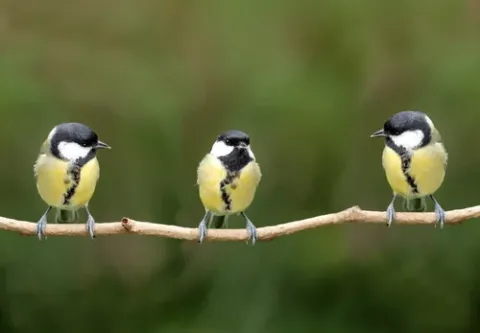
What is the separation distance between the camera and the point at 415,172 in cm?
92

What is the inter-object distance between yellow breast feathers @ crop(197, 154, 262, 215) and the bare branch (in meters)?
0.04

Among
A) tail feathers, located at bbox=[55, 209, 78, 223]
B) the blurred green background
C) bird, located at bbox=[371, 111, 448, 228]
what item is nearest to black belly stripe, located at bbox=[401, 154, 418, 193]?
bird, located at bbox=[371, 111, 448, 228]

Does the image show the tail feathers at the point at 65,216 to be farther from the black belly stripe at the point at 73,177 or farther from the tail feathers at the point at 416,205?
the tail feathers at the point at 416,205

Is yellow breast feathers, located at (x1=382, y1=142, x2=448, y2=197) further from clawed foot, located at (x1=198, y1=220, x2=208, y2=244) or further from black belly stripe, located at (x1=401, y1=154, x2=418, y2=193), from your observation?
clawed foot, located at (x1=198, y1=220, x2=208, y2=244)

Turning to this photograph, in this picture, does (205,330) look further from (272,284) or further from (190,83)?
(190,83)

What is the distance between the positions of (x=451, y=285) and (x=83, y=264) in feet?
2.45

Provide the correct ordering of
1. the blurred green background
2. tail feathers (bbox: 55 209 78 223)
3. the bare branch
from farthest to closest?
the blurred green background
tail feathers (bbox: 55 209 78 223)
the bare branch

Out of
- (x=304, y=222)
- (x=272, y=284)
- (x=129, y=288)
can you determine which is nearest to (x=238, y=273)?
(x=272, y=284)

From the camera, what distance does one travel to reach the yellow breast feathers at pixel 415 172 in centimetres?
92

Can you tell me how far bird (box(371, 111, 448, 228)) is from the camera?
924mm

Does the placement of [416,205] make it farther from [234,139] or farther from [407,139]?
[234,139]

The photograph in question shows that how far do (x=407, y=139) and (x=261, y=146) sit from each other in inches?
17.2

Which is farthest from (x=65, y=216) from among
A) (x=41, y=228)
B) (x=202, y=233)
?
(x=202, y=233)

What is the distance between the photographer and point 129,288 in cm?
135
